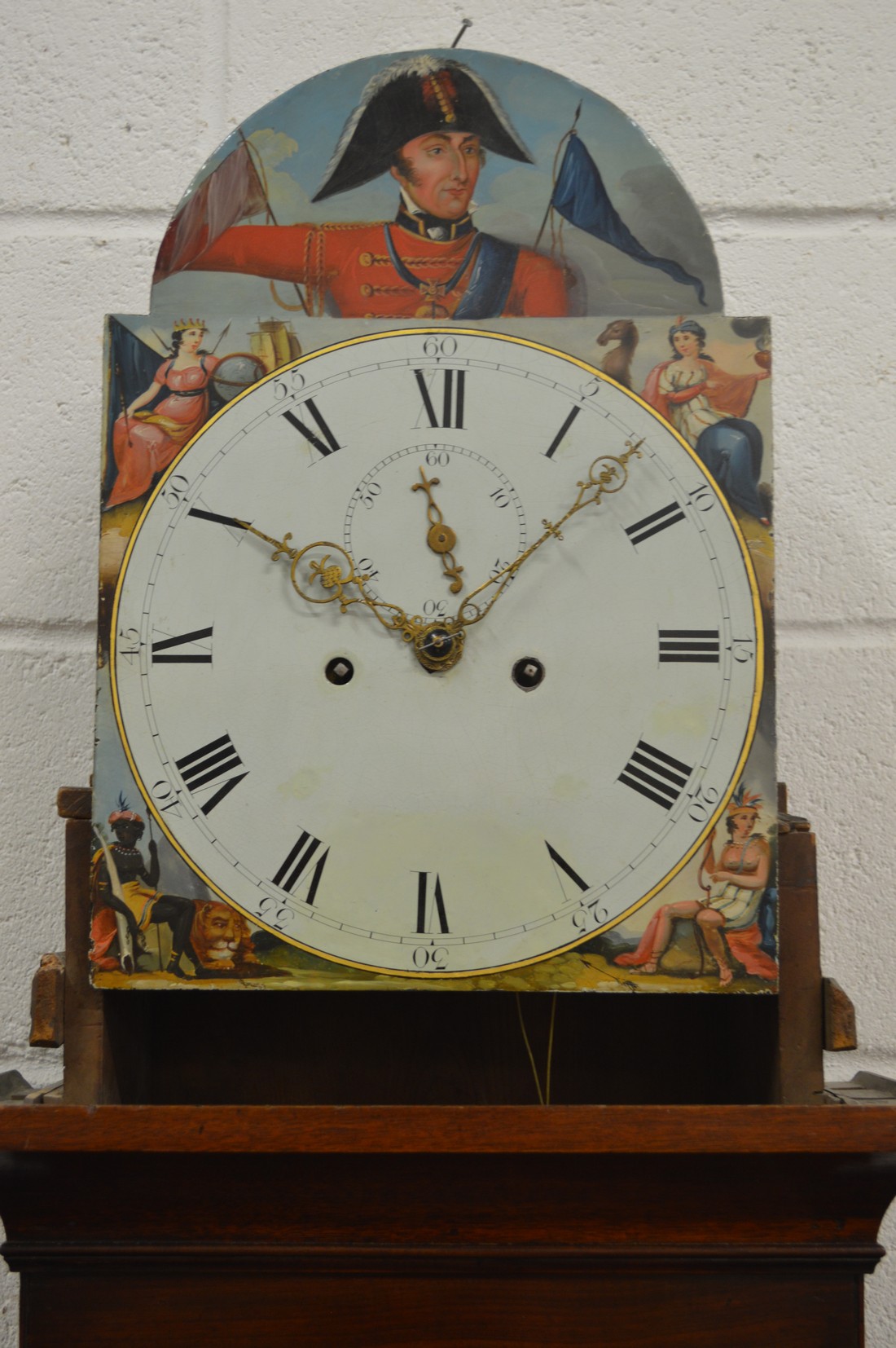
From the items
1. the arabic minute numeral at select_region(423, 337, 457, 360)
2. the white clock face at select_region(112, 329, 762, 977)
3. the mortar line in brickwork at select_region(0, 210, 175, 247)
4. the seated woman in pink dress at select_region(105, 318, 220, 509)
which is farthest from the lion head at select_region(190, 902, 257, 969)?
the mortar line in brickwork at select_region(0, 210, 175, 247)

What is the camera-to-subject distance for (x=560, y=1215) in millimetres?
886

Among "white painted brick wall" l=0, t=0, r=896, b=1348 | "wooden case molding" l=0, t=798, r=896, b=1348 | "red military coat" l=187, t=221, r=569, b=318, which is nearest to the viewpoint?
"wooden case molding" l=0, t=798, r=896, b=1348

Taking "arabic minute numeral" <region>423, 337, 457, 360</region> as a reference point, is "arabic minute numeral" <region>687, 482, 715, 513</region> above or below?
below

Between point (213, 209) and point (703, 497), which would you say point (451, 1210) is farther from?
point (213, 209)

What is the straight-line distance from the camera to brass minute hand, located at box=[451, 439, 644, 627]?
0.93 m

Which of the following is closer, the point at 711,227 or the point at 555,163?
the point at 555,163

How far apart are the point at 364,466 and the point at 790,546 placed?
1.51 feet

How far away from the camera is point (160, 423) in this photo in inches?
37.2

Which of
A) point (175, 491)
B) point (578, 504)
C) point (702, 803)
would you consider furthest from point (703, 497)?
point (175, 491)

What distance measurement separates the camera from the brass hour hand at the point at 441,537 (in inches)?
36.8

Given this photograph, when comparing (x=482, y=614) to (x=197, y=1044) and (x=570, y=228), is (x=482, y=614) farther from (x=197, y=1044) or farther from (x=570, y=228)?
(x=197, y=1044)

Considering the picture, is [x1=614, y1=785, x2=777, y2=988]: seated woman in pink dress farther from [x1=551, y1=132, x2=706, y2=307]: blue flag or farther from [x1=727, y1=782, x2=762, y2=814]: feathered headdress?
[x1=551, y1=132, x2=706, y2=307]: blue flag

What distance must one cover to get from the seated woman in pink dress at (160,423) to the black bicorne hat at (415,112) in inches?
7.3

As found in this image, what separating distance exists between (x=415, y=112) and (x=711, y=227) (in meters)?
0.35
